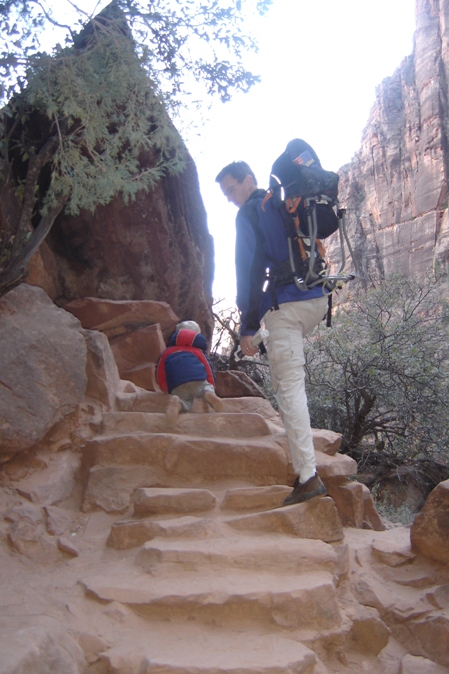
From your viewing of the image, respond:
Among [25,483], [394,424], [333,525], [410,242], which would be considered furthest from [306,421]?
[410,242]

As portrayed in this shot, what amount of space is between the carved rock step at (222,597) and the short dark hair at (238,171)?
273 cm

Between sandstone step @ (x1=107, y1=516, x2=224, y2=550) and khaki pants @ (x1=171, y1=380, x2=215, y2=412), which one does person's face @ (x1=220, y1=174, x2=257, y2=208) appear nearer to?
khaki pants @ (x1=171, y1=380, x2=215, y2=412)

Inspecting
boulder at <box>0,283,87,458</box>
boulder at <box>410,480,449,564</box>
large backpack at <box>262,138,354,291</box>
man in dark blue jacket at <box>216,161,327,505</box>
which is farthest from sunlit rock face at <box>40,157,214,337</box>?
boulder at <box>410,480,449,564</box>

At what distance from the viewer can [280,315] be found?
3.61m

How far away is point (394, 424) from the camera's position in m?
9.42

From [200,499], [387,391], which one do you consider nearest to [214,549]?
[200,499]

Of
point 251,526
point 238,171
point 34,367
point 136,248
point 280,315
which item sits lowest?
point 251,526

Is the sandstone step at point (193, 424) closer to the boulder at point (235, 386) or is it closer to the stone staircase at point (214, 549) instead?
the stone staircase at point (214, 549)

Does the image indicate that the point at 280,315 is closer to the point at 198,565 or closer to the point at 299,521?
the point at 299,521

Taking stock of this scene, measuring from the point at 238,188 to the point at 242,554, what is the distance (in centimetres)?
254

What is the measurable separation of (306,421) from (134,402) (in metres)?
2.27

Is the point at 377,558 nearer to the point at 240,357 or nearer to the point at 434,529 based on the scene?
the point at 434,529

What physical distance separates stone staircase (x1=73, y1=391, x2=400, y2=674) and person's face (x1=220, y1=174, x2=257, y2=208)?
184cm

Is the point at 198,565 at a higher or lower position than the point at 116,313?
lower
